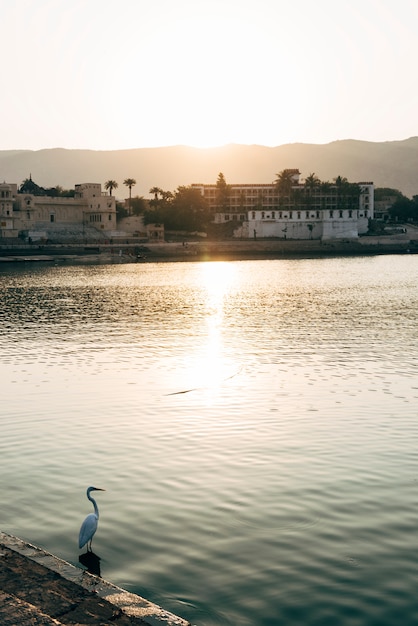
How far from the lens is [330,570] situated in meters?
13.9

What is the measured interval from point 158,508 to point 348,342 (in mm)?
29444

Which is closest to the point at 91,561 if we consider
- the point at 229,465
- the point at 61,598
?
the point at 61,598

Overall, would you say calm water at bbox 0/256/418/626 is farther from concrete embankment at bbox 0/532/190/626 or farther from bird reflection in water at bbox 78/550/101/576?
concrete embankment at bbox 0/532/190/626

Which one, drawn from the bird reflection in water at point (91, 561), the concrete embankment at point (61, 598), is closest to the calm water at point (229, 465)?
the bird reflection in water at point (91, 561)

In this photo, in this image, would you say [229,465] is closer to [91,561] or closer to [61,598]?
[91,561]

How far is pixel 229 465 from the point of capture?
20.5m

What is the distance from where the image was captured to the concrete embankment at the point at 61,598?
11.0 metres

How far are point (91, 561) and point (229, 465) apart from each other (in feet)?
22.1

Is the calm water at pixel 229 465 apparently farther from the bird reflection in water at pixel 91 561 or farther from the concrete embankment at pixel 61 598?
the concrete embankment at pixel 61 598

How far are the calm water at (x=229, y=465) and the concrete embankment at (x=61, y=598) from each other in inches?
33.6

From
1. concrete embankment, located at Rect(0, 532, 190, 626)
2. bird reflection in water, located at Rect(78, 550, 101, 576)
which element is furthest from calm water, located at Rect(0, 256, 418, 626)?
concrete embankment, located at Rect(0, 532, 190, 626)

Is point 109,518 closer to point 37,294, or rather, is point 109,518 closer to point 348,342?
point 348,342

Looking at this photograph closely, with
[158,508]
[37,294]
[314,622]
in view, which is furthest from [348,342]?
[37,294]

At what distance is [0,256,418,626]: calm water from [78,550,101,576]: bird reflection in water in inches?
5.1
